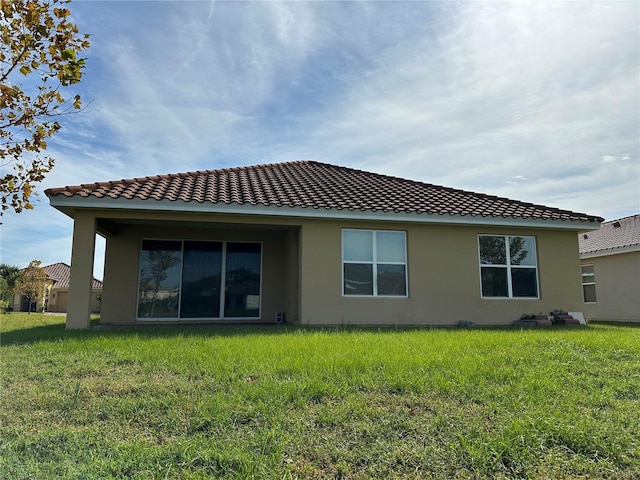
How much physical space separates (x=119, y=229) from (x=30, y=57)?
929 cm

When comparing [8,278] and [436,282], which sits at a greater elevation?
[8,278]

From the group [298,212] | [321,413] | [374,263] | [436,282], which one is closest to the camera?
[321,413]

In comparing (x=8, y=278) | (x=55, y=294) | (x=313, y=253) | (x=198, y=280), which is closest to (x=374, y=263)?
(x=313, y=253)

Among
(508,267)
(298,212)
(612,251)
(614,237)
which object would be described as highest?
(614,237)

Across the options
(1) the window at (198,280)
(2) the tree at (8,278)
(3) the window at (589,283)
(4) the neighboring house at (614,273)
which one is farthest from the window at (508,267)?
(2) the tree at (8,278)

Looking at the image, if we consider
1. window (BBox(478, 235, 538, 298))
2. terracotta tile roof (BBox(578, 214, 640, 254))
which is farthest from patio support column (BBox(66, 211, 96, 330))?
terracotta tile roof (BBox(578, 214, 640, 254))

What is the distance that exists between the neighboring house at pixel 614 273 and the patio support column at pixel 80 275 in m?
17.5

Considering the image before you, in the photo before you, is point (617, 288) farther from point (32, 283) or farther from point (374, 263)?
point (32, 283)

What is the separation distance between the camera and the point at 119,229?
1323 centimetres

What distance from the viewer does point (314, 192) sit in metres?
13.0

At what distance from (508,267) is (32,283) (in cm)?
3082

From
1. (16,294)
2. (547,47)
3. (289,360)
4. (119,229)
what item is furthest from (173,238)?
(16,294)

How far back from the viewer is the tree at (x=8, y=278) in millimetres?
29312

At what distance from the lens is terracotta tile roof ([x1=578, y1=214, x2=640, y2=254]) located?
1845 centimetres
